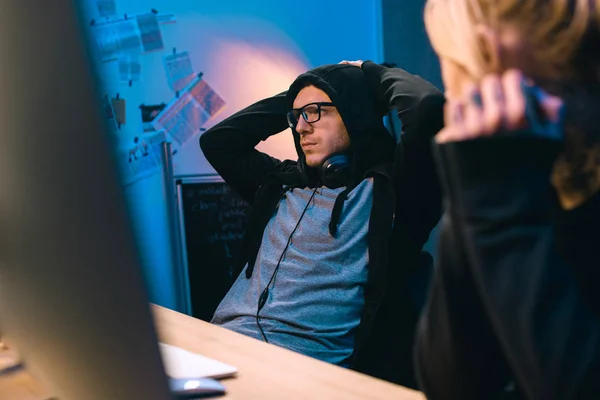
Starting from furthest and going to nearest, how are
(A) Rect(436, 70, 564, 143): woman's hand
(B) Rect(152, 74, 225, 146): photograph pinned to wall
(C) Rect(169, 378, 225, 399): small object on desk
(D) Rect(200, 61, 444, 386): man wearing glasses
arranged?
(B) Rect(152, 74, 225, 146): photograph pinned to wall → (D) Rect(200, 61, 444, 386): man wearing glasses → (C) Rect(169, 378, 225, 399): small object on desk → (A) Rect(436, 70, 564, 143): woman's hand

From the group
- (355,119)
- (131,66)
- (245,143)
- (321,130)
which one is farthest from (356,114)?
(131,66)

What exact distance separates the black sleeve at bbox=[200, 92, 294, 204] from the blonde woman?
1580mm

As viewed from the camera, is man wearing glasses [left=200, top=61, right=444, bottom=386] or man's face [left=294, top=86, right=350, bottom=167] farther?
man's face [left=294, top=86, right=350, bottom=167]

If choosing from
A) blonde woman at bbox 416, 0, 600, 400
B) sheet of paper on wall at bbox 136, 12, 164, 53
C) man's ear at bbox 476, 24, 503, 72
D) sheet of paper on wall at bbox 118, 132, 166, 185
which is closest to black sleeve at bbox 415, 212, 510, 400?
blonde woman at bbox 416, 0, 600, 400

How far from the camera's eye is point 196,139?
3084mm

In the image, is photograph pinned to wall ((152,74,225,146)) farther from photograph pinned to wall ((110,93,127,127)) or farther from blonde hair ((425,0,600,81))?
blonde hair ((425,0,600,81))

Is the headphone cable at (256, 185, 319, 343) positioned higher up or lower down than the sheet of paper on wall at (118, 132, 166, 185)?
lower down

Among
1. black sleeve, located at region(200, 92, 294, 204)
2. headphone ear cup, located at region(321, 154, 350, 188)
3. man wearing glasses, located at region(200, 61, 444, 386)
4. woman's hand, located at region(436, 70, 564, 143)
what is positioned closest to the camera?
woman's hand, located at region(436, 70, 564, 143)

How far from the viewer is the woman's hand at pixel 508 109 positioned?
420 mm

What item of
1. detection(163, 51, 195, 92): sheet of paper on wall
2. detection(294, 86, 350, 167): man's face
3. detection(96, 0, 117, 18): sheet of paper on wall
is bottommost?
detection(294, 86, 350, 167): man's face

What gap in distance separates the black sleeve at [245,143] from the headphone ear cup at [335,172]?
331 mm

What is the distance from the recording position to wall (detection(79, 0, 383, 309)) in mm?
2969

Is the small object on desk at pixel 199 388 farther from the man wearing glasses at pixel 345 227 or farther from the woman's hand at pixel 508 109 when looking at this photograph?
the man wearing glasses at pixel 345 227

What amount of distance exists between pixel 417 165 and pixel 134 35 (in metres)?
1.97
